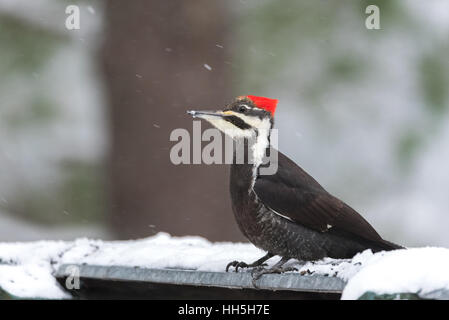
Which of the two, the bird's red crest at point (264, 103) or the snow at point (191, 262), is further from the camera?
the bird's red crest at point (264, 103)

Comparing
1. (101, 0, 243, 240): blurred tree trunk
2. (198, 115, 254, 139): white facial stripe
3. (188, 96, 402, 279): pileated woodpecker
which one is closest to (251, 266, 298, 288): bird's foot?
(188, 96, 402, 279): pileated woodpecker

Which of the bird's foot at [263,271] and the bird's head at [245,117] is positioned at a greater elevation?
the bird's head at [245,117]

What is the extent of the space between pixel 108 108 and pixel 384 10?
8.88 feet

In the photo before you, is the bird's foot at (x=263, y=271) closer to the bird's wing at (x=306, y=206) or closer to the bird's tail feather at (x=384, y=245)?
the bird's wing at (x=306, y=206)

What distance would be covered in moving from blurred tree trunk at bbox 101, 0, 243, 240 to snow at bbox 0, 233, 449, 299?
8.31ft

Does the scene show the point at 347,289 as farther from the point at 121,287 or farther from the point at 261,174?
the point at 121,287

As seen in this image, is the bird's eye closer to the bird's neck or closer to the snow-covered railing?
the bird's neck

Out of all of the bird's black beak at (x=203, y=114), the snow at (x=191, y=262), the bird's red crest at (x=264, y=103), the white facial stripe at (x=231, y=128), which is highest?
the bird's red crest at (x=264, y=103)

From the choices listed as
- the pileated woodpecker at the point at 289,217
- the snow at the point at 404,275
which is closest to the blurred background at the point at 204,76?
the pileated woodpecker at the point at 289,217

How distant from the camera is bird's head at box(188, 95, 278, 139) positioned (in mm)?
3801

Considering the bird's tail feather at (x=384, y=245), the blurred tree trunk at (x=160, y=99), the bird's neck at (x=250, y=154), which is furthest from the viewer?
the blurred tree trunk at (x=160, y=99)

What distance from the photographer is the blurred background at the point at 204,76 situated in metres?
7.20

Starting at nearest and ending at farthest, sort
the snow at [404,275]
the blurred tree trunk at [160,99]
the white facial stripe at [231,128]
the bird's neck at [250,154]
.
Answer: the snow at [404,275] → the bird's neck at [250,154] → the white facial stripe at [231,128] → the blurred tree trunk at [160,99]
